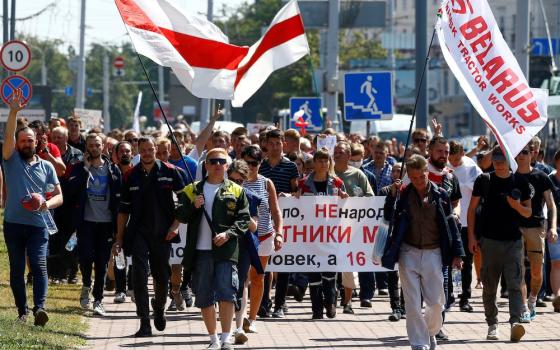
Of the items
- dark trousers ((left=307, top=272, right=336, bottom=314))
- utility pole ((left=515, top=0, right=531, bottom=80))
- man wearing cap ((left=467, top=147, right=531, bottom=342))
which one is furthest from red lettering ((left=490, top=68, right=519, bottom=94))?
utility pole ((left=515, top=0, right=531, bottom=80))

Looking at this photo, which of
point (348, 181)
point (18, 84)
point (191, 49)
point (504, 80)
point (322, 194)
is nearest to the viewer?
point (504, 80)

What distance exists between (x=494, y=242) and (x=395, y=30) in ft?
367

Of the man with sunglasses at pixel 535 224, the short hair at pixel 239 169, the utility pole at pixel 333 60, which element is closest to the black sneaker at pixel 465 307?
the man with sunglasses at pixel 535 224

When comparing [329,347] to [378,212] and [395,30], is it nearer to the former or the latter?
[378,212]

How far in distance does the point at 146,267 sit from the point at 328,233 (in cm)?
303

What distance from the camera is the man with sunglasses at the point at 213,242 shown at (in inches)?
476

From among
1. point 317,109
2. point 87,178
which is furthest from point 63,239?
point 317,109

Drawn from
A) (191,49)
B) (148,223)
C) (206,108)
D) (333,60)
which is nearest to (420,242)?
(148,223)

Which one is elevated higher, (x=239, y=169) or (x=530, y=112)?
(x=530, y=112)

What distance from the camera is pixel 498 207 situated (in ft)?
43.6

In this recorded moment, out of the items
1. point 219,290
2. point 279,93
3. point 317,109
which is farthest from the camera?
point 279,93

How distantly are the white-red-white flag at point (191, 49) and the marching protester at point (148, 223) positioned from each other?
92 cm

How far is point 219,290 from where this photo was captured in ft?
39.5

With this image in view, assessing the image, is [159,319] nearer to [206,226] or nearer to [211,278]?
[211,278]
